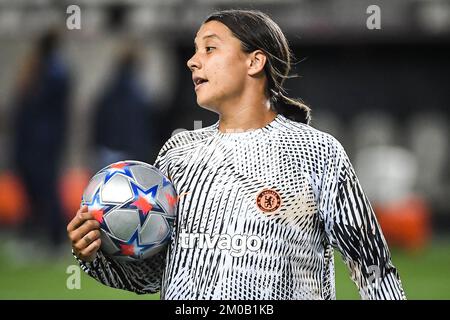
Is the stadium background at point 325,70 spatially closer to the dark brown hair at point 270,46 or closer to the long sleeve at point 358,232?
the dark brown hair at point 270,46

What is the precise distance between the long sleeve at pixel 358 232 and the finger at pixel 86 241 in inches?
30.8

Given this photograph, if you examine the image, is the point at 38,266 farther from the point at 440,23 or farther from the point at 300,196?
the point at 440,23

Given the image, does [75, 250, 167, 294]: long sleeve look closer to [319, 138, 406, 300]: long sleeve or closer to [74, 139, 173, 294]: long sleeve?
[74, 139, 173, 294]: long sleeve

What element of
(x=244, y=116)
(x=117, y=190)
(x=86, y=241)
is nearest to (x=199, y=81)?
(x=244, y=116)

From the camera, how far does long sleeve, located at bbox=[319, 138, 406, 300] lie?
3.56 meters

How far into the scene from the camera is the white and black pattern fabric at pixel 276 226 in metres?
3.51

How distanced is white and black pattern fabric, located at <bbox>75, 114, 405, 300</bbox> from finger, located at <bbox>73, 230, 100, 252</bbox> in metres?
0.20

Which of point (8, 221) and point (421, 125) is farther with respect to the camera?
point (421, 125)

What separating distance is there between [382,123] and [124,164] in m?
14.2

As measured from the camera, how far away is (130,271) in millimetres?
3797

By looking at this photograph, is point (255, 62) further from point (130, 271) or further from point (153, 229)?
point (130, 271)

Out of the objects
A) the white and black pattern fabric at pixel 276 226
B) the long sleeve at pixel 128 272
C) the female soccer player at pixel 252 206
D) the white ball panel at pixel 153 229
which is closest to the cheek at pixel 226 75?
the female soccer player at pixel 252 206

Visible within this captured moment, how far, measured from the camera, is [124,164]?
147 inches
